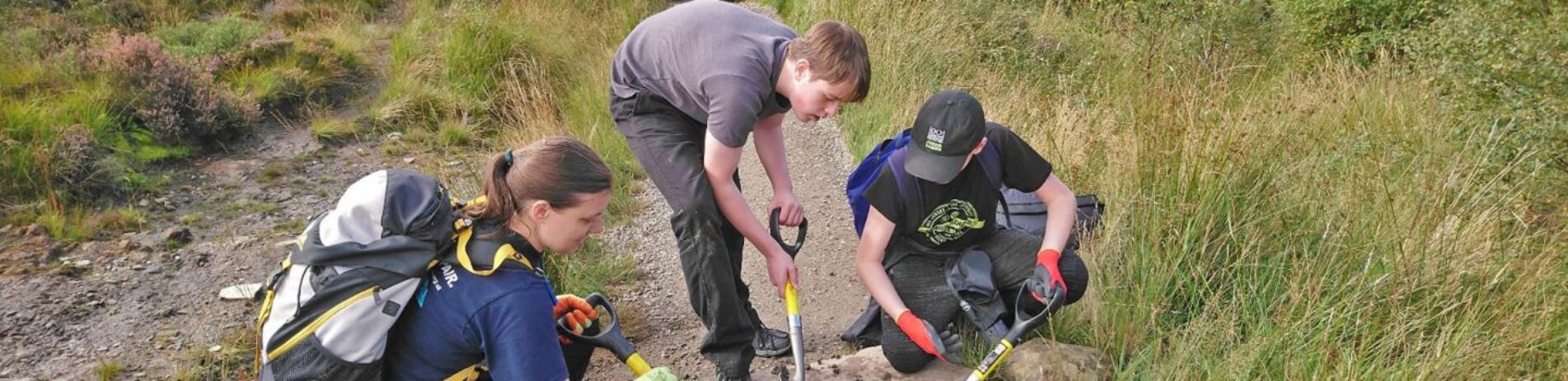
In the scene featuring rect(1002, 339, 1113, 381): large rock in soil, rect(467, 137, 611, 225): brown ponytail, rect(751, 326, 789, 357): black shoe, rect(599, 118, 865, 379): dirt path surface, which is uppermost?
rect(467, 137, 611, 225): brown ponytail

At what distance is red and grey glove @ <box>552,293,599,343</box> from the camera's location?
2865mm

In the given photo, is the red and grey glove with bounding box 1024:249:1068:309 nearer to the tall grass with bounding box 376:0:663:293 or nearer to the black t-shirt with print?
the black t-shirt with print

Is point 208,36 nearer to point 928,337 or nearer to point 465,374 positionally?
point 465,374

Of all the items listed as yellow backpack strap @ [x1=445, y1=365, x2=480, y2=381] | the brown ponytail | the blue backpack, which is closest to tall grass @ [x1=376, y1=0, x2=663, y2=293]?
the blue backpack

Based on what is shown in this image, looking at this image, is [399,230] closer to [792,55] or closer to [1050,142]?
[792,55]

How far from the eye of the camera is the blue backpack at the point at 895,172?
324 cm

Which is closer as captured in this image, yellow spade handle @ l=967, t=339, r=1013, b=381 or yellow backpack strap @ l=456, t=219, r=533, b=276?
yellow backpack strap @ l=456, t=219, r=533, b=276

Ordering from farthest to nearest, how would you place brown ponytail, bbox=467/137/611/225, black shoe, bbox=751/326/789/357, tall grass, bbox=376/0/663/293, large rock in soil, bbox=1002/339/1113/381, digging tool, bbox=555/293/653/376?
1. tall grass, bbox=376/0/663/293
2. black shoe, bbox=751/326/789/357
3. large rock in soil, bbox=1002/339/1113/381
4. digging tool, bbox=555/293/653/376
5. brown ponytail, bbox=467/137/611/225

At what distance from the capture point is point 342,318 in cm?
221

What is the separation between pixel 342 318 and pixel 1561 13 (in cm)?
581

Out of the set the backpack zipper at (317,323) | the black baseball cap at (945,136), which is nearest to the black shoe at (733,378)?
the black baseball cap at (945,136)

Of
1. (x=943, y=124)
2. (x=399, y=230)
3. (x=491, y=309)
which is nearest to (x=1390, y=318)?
(x=943, y=124)

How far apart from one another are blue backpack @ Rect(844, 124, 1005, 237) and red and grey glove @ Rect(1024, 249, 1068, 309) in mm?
267

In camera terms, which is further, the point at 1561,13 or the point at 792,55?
the point at 1561,13
